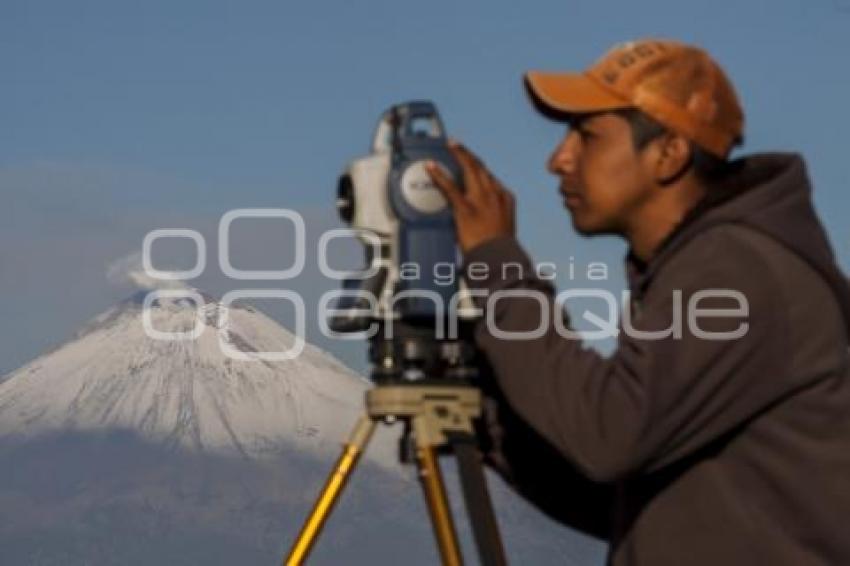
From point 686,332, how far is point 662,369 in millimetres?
96

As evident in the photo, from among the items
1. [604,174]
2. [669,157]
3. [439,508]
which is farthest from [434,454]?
[669,157]

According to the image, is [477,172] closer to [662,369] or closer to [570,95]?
[570,95]

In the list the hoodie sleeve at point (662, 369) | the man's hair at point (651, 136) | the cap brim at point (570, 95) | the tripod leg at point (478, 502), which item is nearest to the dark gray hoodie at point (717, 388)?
the hoodie sleeve at point (662, 369)

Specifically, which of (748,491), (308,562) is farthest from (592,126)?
(308,562)

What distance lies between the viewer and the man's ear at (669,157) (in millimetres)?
4773

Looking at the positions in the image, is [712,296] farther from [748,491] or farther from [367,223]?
[367,223]

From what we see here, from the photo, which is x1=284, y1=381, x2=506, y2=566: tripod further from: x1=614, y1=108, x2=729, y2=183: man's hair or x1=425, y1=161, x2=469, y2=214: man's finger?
x1=614, y1=108, x2=729, y2=183: man's hair

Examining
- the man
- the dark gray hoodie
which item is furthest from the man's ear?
the dark gray hoodie

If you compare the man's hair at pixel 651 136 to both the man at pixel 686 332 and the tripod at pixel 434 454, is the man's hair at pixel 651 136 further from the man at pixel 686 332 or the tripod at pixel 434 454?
the tripod at pixel 434 454

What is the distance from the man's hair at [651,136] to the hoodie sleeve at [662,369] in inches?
11.9

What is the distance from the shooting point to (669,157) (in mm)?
4781

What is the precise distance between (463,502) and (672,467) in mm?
880

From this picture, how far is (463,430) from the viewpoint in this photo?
5.43 m

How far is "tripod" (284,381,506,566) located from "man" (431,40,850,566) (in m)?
0.59
